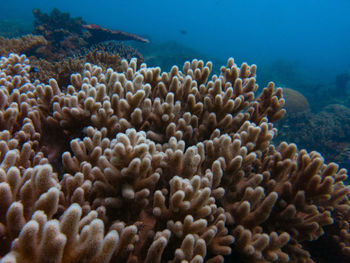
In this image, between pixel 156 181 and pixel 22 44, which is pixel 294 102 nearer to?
pixel 22 44

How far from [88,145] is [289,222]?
221cm

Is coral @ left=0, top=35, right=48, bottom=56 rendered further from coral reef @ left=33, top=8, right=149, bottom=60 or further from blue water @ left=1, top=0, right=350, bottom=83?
blue water @ left=1, top=0, right=350, bottom=83

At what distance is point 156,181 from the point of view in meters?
1.90

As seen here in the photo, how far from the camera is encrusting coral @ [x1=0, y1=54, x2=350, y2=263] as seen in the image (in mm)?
1281

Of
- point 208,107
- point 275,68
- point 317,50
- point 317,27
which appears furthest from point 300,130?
point 317,27

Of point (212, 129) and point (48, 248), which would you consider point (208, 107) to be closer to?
point (212, 129)

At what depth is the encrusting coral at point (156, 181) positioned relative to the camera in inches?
50.4

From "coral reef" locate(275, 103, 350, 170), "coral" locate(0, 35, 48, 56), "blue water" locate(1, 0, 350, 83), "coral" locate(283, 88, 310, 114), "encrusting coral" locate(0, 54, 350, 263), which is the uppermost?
"blue water" locate(1, 0, 350, 83)

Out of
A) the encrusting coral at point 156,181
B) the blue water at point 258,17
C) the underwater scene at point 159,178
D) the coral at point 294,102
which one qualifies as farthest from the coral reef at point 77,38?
the blue water at point 258,17

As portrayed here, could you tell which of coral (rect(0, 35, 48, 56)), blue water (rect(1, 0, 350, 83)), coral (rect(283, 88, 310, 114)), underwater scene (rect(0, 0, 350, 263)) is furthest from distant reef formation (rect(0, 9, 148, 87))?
blue water (rect(1, 0, 350, 83))

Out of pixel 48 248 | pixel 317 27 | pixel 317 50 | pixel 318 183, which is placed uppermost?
pixel 317 27

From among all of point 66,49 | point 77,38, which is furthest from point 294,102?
point 66,49

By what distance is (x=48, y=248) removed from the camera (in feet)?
3.33

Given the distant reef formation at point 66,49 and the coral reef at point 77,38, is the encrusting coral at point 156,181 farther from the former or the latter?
the coral reef at point 77,38
